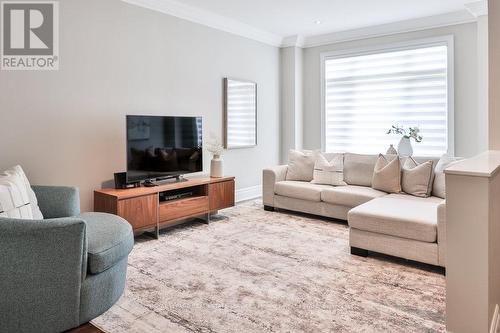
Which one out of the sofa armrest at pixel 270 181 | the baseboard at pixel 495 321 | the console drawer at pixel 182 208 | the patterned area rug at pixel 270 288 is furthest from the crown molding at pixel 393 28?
the baseboard at pixel 495 321

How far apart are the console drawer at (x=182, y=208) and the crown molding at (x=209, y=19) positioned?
90.0 inches

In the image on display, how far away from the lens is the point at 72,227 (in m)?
2.11

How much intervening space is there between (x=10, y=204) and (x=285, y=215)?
3.36m

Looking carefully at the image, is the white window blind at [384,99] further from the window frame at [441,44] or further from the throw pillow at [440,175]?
the throw pillow at [440,175]

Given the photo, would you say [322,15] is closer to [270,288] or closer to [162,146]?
[162,146]

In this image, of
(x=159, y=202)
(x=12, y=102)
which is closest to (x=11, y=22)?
(x=12, y=102)

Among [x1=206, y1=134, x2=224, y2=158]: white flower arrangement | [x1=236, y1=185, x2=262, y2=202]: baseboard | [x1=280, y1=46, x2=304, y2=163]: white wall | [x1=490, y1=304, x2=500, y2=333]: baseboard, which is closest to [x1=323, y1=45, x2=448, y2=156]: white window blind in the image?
[x1=280, y1=46, x2=304, y2=163]: white wall

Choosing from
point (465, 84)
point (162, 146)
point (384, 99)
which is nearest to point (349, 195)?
point (384, 99)

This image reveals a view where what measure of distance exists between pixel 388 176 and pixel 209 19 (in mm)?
3115

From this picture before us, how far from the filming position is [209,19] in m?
5.01

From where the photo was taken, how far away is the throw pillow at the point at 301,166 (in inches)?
205

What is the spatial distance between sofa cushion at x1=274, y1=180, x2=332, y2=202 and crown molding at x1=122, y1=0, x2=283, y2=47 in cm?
238

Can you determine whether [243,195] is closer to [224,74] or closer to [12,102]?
[224,74]

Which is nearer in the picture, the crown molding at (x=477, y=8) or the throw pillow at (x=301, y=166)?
the crown molding at (x=477, y=8)
